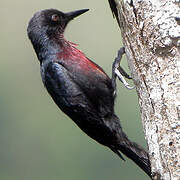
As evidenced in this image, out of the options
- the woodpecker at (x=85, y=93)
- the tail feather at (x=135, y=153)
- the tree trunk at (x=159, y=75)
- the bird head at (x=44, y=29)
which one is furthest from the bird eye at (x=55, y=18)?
the tree trunk at (x=159, y=75)

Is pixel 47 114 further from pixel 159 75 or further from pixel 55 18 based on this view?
pixel 159 75

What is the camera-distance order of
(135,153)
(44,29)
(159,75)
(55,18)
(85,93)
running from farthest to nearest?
(55,18)
(44,29)
(85,93)
(135,153)
(159,75)

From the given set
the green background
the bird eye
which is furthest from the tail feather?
the green background

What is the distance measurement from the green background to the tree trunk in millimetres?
11421

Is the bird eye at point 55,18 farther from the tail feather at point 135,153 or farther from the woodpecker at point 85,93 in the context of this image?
the tail feather at point 135,153

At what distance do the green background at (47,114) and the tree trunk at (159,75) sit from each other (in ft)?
37.5

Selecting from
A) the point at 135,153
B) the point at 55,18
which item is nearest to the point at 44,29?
the point at 55,18

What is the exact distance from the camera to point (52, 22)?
7.20 meters

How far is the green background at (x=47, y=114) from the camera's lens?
62.8 feet

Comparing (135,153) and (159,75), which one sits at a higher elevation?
(159,75)

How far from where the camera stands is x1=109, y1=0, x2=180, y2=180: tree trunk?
4895 millimetres

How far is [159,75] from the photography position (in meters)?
4.97

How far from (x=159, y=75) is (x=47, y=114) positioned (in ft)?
68.4

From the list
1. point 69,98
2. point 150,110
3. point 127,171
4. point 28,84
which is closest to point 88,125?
point 69,98
